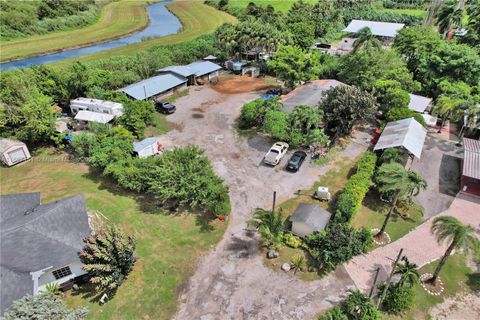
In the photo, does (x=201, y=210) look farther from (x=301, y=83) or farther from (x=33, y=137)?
(x=301, y=83)

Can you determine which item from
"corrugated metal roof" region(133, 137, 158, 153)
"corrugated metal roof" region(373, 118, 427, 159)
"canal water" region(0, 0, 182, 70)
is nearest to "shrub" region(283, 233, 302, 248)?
"corrugated metal roof" region(373, 118, 427, 159)

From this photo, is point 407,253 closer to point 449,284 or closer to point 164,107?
point 449,284

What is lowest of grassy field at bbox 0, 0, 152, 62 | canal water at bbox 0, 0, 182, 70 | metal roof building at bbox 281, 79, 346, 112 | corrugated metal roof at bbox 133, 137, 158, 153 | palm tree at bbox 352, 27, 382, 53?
canal water at bbox 0, 0, 182, 70

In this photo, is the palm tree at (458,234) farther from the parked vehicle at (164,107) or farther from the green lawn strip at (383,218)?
the parked vehicle at (164,107)

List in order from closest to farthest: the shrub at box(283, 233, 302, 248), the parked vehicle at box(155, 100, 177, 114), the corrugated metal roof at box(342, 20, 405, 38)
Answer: the shrub at box(283, 233, 302, 248)
the parked vehicle at box(155, 100, 177, 114)
the corrugated metal roof at box(342, 20, 405, 38)

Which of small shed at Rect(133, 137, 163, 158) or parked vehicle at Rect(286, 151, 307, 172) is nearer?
parked vehicle at Rect(286, 151, 307, 172)

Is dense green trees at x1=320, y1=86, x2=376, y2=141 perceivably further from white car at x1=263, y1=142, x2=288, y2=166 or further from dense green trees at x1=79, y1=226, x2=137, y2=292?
dense green trees at x1=79, y1=226, x2=137, y2=292
